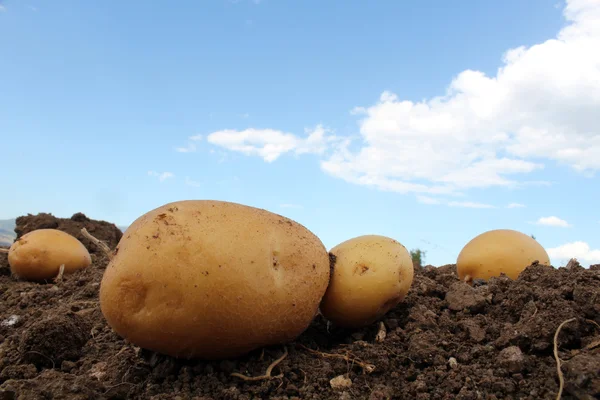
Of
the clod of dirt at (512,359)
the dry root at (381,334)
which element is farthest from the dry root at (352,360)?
the clod of dirt at (512,359)

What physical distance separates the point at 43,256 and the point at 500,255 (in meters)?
4.79

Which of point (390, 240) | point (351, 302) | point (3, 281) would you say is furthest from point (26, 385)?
point (3, 281)

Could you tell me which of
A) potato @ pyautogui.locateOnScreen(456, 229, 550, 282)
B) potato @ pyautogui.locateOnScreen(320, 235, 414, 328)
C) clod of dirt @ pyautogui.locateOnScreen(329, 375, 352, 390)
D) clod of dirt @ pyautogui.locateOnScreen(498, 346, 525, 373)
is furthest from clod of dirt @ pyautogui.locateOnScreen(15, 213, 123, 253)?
clod of dirt @ pyautogui.locateOnScreen(498, 346, 525, 373)

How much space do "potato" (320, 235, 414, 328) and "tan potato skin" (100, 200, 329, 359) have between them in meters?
0.31

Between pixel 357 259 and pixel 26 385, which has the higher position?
pixel 357 259

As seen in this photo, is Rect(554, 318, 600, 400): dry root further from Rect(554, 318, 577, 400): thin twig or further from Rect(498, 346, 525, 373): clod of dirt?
Rect(498, 346, 525, 373): clod of dirt

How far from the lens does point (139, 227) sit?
2.57 meters

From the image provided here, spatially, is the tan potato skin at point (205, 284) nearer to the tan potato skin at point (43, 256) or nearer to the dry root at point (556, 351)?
the dry root at point (556, 351)

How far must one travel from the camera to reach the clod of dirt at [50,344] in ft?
9.81

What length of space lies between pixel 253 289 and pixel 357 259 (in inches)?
29.3

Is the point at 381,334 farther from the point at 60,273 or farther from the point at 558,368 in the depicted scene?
the point at 60,273

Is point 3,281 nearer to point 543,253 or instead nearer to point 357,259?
point 357,259

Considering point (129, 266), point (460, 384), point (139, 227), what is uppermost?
point (139, 227)

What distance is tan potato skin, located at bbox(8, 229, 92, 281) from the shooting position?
577 cm
